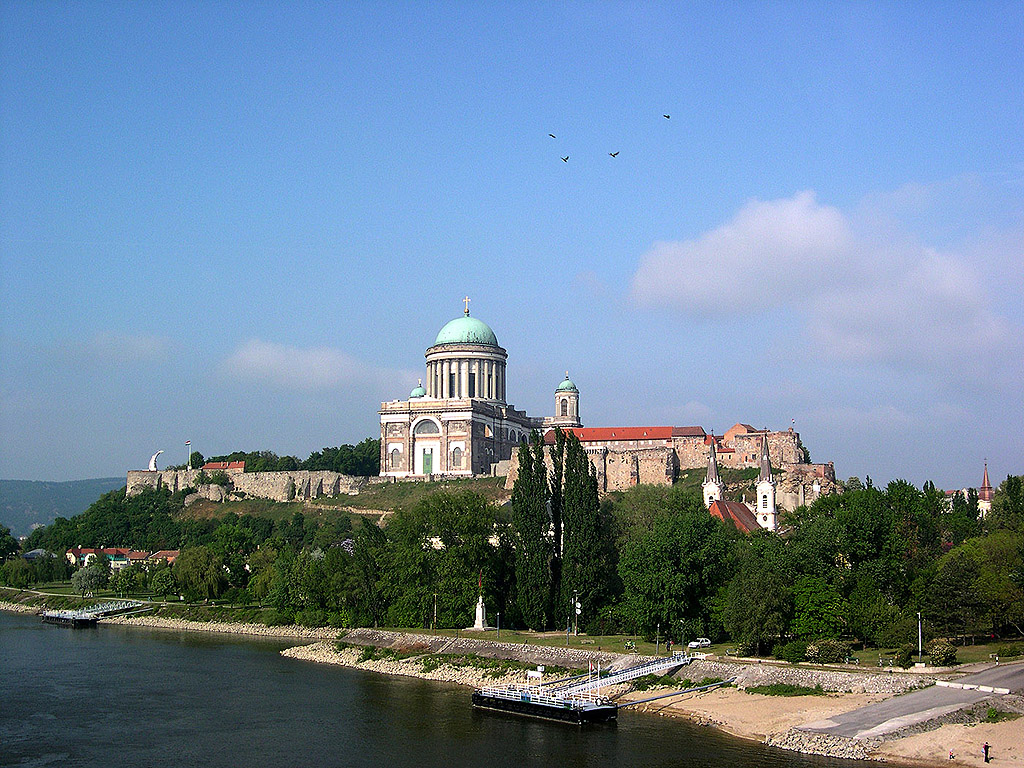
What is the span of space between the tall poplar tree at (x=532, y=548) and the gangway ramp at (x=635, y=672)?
8.53 m

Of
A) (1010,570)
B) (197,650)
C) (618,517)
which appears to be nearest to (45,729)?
(197,650)

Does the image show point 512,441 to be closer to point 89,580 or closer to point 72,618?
point 89,580

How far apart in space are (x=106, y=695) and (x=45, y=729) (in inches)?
240

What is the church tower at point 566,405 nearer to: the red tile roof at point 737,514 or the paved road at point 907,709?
the red tile roof at point 737,514

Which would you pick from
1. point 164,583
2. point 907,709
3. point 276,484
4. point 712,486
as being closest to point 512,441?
point 276,484

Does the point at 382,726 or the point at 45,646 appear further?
the point at 45,646

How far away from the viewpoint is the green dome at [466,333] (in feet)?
364

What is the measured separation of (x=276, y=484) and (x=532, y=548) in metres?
62.3

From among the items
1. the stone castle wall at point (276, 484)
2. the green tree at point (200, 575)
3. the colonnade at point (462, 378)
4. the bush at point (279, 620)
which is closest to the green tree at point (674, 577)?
the bush at point (279, 620)

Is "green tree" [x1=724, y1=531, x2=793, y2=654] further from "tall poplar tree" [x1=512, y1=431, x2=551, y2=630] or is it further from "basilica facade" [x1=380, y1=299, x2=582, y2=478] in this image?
"basilica facade" [x1=380, y1=299, x2=582, y2=478]

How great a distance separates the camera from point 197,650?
179 ft

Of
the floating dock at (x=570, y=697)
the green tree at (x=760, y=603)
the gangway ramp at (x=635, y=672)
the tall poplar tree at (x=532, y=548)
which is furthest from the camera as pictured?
the tall poplar tree at (x=532, y=548)

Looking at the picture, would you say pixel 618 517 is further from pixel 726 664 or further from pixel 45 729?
pixel 45 729

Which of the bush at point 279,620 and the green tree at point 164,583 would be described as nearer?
the bush at point 279,620
